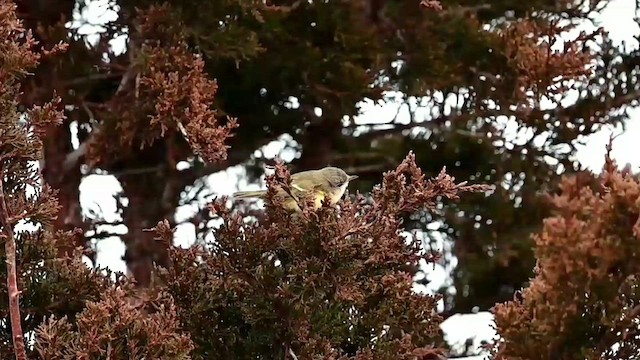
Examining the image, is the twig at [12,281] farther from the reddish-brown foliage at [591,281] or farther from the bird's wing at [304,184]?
the reddish-brown foliage at [591,281]

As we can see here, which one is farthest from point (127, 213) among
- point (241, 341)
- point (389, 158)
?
point (241, 341)

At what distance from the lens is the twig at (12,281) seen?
1.84 meters

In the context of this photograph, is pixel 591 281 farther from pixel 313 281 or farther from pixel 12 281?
pixel 12 281

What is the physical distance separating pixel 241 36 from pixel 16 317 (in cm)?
177

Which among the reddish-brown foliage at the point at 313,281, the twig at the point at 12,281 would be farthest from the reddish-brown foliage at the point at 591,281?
the twig at the point at 12,281

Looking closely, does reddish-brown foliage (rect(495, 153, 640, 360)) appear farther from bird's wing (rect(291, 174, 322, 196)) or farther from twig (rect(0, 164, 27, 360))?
twig (rect(0, 164, 27, 360))

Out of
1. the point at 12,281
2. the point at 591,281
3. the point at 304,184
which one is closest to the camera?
the point at 12,281

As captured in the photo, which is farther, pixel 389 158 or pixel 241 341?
pixel 389 158

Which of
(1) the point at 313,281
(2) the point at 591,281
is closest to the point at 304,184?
(1) the point at 313,281

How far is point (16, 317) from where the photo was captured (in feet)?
6.07

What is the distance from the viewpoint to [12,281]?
1.84 m

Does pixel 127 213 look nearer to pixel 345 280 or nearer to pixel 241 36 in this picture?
pixel 241 36

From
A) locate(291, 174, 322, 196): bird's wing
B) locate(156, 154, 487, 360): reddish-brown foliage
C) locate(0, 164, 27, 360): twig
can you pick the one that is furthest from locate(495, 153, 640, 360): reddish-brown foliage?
locate(0, 164, 27, 360): twig

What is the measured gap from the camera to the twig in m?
1.84
